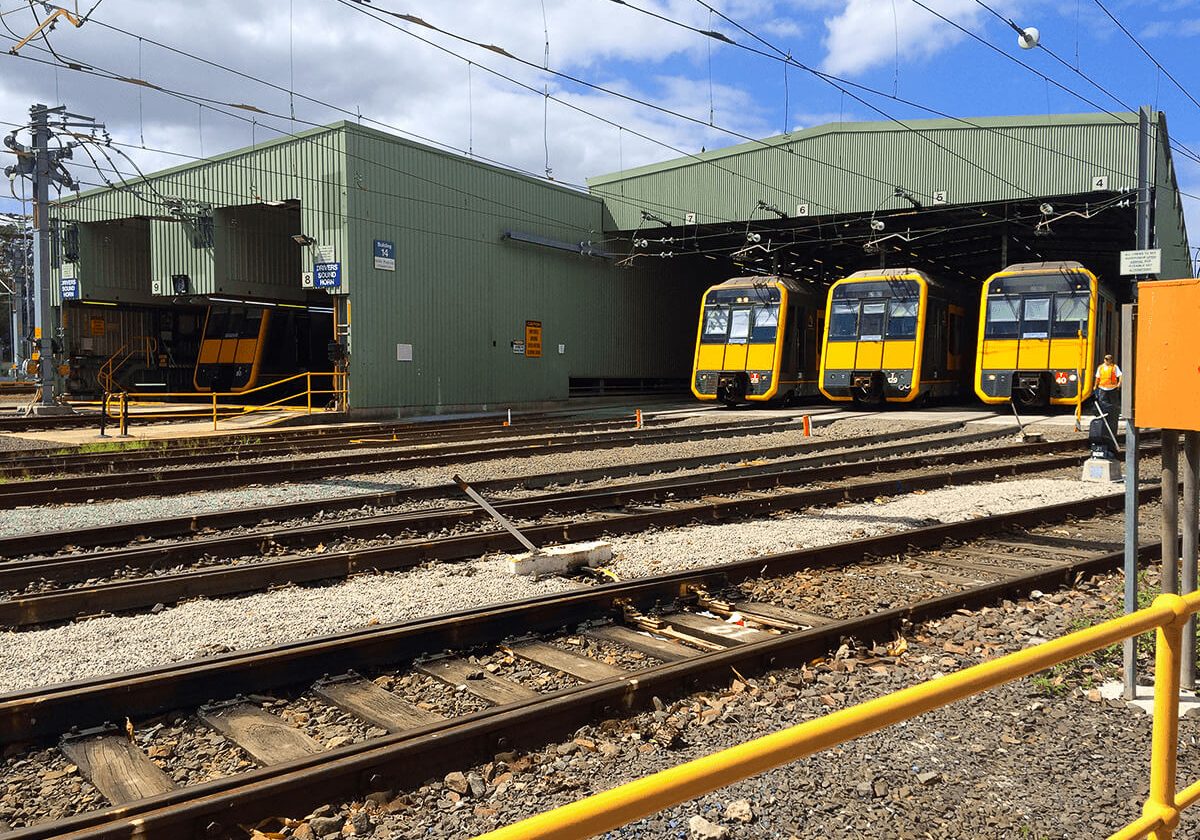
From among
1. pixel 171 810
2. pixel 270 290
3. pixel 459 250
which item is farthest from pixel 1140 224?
pixel 270 290

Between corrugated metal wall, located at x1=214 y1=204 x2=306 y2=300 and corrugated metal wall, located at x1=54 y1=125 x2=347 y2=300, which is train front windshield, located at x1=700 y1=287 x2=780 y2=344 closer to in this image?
corrugated metal wall, located at x1=54 y1=125 x2=347 y2=300

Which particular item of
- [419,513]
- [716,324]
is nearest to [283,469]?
[419,513]

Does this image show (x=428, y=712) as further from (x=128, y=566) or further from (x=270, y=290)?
(x=270, y=290)

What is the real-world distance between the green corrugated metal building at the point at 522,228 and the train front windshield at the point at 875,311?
213cm

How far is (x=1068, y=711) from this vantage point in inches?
188

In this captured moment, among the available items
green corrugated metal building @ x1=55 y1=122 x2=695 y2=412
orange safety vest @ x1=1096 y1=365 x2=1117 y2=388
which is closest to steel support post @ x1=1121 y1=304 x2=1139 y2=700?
orange safety vest @ x1=1096 y1=365 x2=1117 y2=388

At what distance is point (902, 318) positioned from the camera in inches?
1092

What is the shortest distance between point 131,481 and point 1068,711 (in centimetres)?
1211

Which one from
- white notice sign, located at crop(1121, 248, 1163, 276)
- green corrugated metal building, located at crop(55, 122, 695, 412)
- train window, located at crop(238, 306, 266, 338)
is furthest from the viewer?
train window, located at crop(238, 306, 266, 338)

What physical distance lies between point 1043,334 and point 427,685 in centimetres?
2460

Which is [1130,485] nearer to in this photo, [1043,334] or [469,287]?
[1043,334]

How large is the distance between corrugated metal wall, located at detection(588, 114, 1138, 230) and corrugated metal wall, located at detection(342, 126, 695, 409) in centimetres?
362

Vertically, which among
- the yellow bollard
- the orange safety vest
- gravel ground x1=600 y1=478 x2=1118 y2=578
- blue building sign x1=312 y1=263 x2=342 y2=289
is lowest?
gravel ground x1=600 y1=478 x2=1118 y2=578

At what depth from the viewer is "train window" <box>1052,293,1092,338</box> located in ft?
81.3
